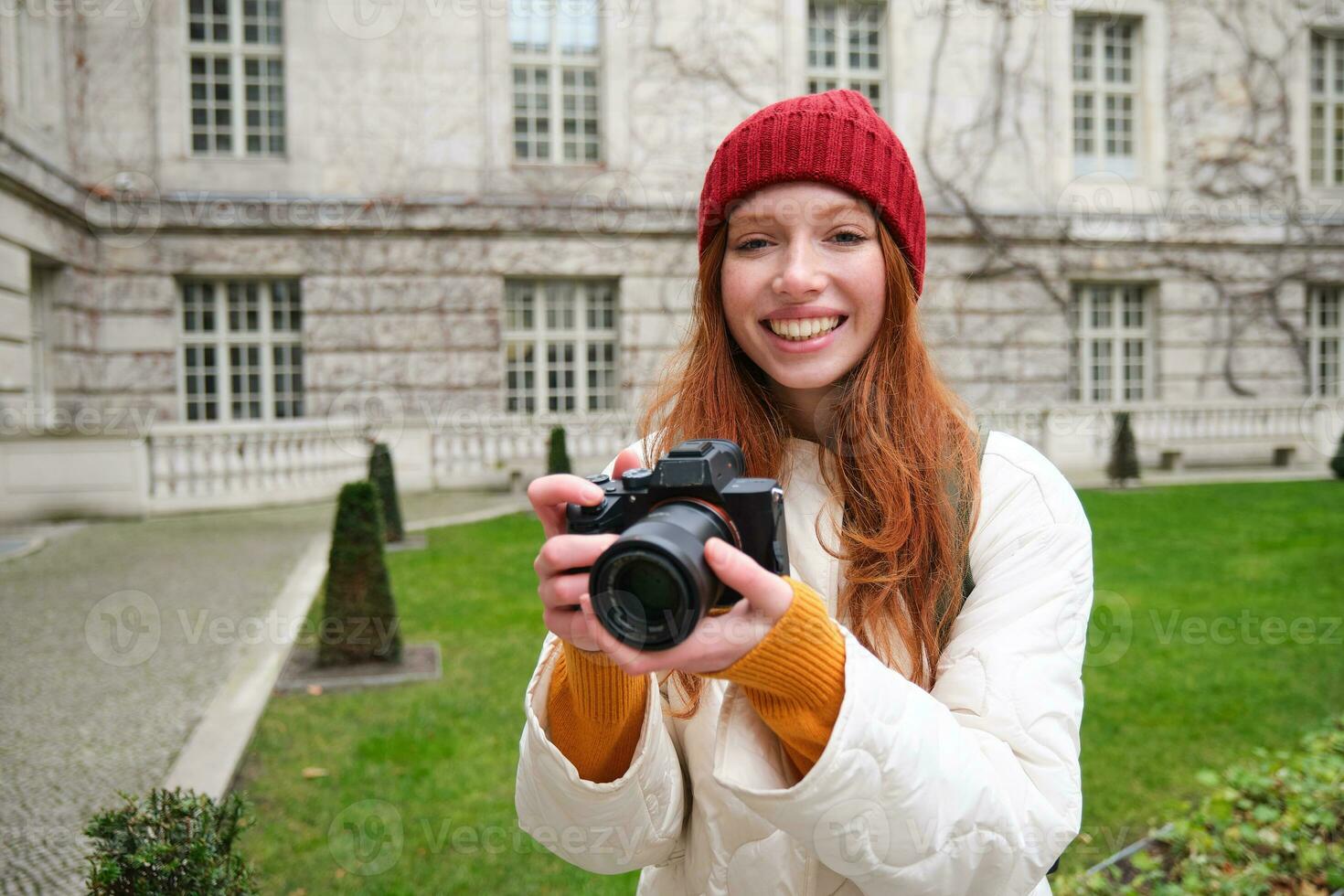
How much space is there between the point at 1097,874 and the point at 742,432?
8.66 feet

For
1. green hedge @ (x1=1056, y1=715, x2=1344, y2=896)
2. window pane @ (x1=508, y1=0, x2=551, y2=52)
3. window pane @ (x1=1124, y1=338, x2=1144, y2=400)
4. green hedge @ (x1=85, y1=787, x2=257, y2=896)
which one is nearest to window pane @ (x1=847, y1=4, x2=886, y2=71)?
window pane @ (x1=508, y1=0, x2=551, y2=52)

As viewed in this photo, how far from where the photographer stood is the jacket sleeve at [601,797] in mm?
1499

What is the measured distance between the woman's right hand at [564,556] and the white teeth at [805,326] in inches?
20.7

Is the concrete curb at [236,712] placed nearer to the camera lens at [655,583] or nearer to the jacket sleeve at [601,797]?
the jacket sleeve at [601,797]

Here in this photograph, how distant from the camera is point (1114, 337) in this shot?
61.4ft

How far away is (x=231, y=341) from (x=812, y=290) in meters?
16.1

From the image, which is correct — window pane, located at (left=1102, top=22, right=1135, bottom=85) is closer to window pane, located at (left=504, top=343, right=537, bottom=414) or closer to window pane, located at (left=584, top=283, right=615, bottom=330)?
window pane, located at (left=584, top=283, right=615, bottom=330)

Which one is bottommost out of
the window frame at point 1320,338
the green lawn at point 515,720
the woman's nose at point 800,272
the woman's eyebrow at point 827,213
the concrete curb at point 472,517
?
the green lawn at point 515,720

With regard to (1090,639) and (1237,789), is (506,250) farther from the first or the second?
(1237,789)

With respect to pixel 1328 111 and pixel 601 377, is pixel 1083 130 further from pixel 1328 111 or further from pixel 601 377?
pixel 601 377

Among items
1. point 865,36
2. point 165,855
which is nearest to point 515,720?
point 165,855

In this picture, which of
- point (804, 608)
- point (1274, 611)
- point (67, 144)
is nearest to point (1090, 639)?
point (1274, 611)

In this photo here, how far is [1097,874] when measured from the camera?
11.3 ft

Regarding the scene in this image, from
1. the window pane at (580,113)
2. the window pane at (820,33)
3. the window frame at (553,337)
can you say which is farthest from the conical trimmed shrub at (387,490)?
the window pane at (820,33)
